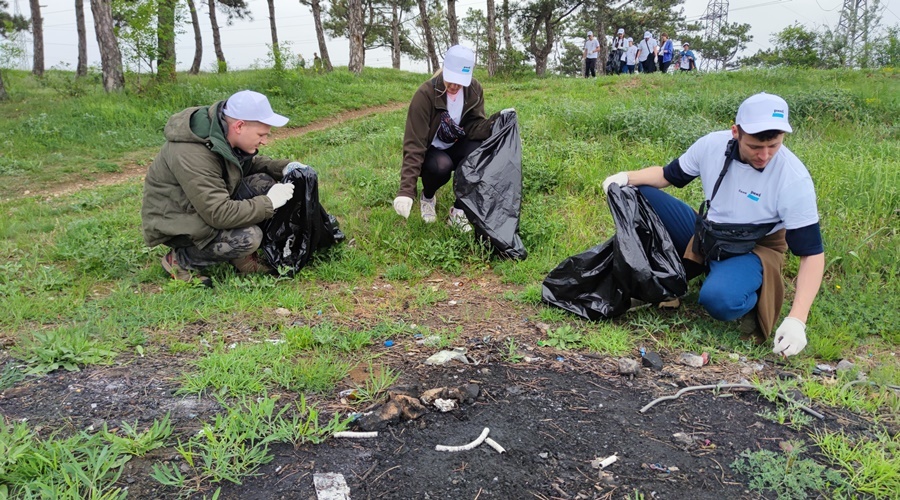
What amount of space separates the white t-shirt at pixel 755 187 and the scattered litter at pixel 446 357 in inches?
56.9

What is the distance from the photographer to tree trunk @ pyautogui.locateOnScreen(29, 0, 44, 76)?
1703 cm

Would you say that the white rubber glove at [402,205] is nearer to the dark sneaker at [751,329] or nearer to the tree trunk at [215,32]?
the dark sneaker at [751,329]

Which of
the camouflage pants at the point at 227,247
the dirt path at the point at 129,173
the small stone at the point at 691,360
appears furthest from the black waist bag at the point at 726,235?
the dirt path at the point at 129,173

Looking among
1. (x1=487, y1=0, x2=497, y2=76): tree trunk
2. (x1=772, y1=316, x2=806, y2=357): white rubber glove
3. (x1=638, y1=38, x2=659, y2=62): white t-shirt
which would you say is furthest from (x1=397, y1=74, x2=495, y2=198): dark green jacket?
(x1=638, y1=38, x2=659, y2=62): white t-shirt

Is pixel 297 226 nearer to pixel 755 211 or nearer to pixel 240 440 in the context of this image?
pixel 240 440

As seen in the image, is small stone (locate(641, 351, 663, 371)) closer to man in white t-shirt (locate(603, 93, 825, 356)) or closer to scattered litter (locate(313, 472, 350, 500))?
man in white t-shirt (locate(603, 93, 825, 356))

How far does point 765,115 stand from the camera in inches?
94.0

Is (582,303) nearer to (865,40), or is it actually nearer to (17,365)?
(17,365)

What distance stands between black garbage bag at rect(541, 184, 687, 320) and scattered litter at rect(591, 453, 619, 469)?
3.68ft

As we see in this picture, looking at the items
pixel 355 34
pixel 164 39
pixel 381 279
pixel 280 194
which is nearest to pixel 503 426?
pixel 381 279

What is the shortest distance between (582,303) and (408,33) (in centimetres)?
3419

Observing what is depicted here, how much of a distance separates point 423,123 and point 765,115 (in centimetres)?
215

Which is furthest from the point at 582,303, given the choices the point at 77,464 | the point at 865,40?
the point at 865,40

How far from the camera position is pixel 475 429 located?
6.75 feet
